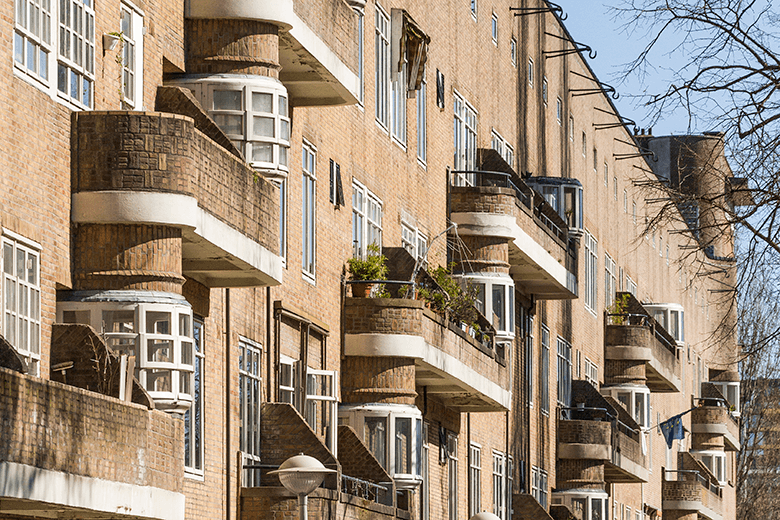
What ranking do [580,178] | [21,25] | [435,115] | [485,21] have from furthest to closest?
[580,178]
[485,21]
[435,115]
[21,25]

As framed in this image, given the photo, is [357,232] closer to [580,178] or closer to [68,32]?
[68,32]

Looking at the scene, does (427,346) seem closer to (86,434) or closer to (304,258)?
(304,258)

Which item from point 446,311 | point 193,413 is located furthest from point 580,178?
point 193,413

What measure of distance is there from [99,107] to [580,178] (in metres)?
34.7

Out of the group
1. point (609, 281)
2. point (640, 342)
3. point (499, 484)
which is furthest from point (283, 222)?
point (609, 281)

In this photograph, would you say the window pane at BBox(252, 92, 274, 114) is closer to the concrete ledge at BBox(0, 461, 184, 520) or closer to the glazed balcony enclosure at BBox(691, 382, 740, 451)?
the concrete ledge at BBox(0, 461, 184, 520)

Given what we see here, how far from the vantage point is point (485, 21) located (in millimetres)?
41156

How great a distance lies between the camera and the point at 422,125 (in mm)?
35312

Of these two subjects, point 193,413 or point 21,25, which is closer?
point 21,25

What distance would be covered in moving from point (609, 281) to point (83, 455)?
145 ft

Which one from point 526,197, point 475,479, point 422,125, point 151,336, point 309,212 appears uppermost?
point 422,125

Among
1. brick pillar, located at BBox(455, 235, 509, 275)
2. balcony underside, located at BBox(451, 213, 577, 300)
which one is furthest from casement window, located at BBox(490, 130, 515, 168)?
brick pillar, located at BBox(455, 235, 509, 275)

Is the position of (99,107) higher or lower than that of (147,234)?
higher

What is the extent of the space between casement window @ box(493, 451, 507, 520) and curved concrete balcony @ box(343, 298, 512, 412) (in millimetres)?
5378
